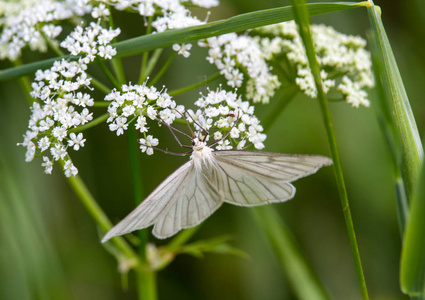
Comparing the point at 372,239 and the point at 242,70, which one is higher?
the point at 242,70

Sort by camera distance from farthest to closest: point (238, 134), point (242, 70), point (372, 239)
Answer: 1. point (372, 239)
2. point (242, 70)
3. point (238, 134)

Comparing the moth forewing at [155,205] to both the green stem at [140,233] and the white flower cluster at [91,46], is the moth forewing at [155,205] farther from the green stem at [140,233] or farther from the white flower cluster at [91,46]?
the white flower cluster at [91,46]

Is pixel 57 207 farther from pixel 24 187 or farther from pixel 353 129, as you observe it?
pixel 353 129

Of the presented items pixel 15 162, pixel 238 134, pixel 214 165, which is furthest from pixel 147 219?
pixel 15 162

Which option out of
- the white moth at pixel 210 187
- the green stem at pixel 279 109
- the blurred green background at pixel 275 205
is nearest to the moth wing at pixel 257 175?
the white moth at pixel 210 187

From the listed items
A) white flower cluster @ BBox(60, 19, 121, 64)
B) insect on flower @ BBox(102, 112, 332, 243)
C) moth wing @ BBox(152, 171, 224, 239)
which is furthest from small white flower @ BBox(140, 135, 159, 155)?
white flower cluster @ BBox(60, 19, 121, 64)

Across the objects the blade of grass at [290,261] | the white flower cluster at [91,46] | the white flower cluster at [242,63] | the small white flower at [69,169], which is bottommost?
the blade of grass at [290,261]
